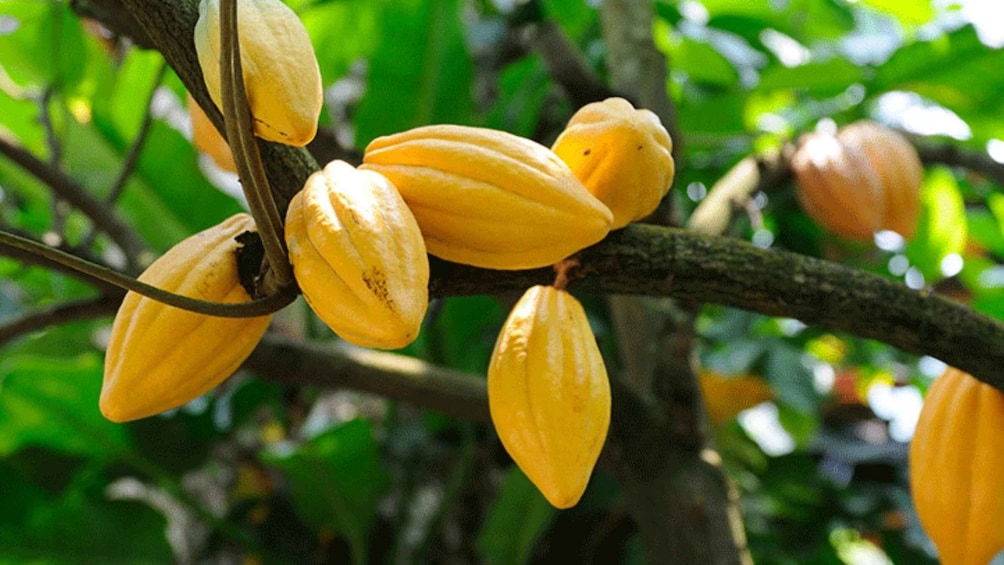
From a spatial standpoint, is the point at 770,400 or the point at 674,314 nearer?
the point at 674,314

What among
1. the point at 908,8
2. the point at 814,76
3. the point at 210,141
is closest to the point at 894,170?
the point at 814,76

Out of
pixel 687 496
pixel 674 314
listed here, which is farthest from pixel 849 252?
pixel 687 496

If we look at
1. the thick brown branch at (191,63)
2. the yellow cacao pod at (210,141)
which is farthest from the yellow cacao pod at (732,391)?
the thick brown branch at (191,63)

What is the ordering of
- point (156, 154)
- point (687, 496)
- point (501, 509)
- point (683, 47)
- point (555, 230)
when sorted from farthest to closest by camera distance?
point (683, 47) < point (156, 154) < point (501, 509) < point (687, 496) < point (555, 230)

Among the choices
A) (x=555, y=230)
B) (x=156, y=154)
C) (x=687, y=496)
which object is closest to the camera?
(x=555, y=230)

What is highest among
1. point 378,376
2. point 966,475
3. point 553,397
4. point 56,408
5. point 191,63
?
point 191,63

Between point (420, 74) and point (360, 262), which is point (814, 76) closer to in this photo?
point (420, 74)

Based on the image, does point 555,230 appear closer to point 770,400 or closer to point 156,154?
point 156,154

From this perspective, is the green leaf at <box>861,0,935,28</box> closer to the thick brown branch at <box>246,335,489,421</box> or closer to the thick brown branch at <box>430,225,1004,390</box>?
the thick brown branch at <box>246,335,489,421</box>
